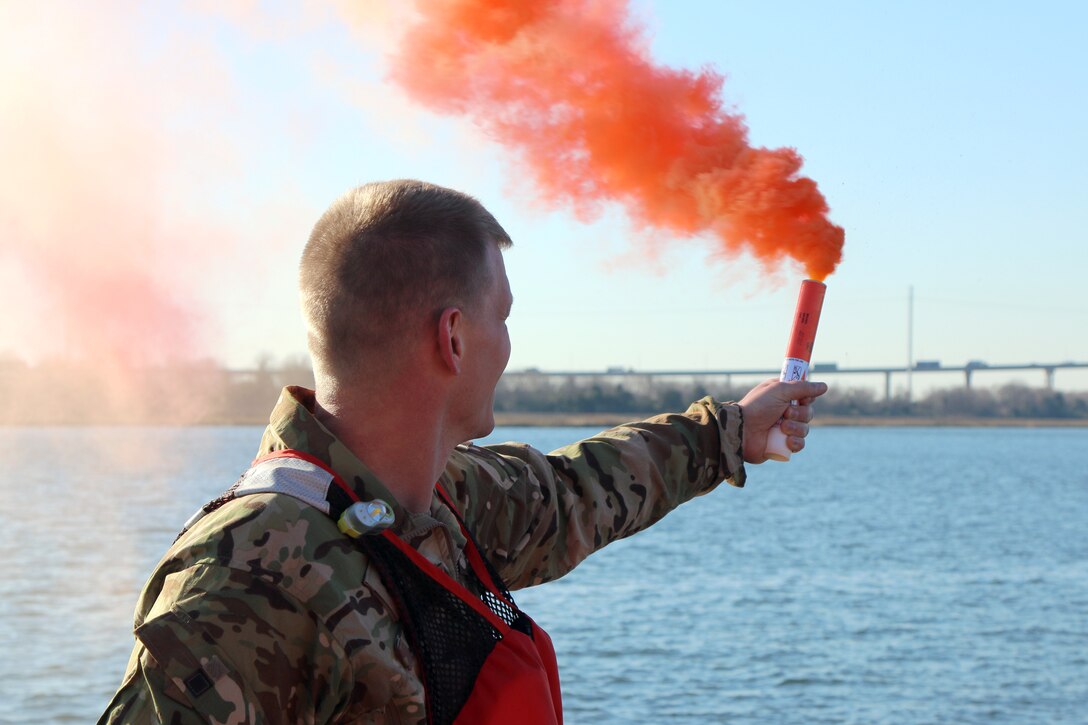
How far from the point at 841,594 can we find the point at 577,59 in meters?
21.7

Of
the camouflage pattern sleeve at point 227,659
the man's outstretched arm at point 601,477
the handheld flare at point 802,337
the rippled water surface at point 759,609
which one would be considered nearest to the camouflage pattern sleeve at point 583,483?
the man's outstretched arm at point 601,477

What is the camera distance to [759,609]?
22984 millimetres

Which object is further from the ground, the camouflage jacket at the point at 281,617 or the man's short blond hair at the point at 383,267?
the man's short blond hair at the point at 383,267

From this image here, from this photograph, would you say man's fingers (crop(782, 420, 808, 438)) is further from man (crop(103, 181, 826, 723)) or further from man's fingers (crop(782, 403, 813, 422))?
man (crop(103, 181, 826, 723))

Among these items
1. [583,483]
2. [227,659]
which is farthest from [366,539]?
[583,483]

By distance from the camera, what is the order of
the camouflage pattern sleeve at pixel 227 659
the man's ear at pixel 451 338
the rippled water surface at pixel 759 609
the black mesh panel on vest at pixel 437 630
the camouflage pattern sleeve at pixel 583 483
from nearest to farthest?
1. the camouflage pattern sleeve at pixel 227 659
2. the black mesh panel on vest at pixel 437 630
3. the man's ear at pixel 451 338
4. the camouflage pattern sleeve at pixel 583 483
5. the rippled water surface at pixel 759 609

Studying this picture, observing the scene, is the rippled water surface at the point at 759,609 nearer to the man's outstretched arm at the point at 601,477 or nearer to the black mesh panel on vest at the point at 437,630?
the man's outstretched arm at the point at 601,477

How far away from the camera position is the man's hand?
13.2 ft

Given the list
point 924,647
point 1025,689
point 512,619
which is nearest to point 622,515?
point 512,619

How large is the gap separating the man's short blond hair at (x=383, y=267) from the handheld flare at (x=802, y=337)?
5.35 feet

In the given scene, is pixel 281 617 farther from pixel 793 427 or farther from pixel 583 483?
pixel 793 427

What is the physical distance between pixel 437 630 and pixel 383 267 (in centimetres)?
80

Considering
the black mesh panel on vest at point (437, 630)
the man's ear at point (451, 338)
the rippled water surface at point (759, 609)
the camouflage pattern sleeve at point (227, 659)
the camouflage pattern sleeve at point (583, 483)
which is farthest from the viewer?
the rippled water surface at point (759, 609)

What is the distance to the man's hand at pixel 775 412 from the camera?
4027mm
